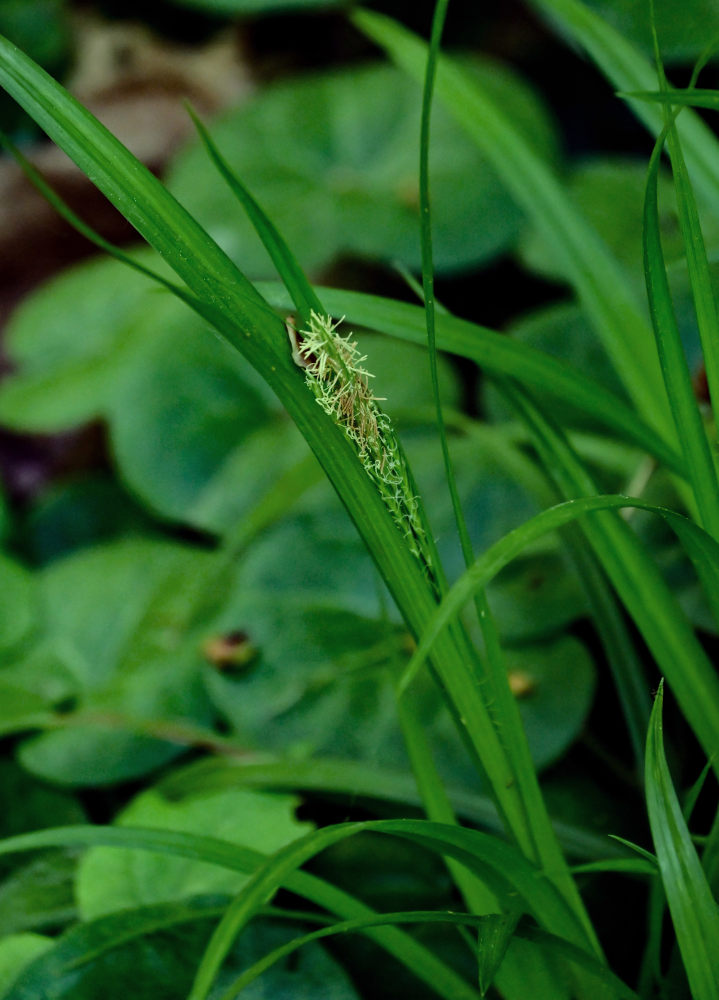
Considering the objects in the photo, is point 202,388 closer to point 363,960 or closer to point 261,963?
point 363,960

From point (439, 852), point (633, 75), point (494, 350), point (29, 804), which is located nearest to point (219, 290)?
point (494, 350)

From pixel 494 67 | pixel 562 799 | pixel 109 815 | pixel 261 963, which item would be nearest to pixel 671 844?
pixel 261 963

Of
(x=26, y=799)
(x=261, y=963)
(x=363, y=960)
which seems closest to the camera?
(x=261, y=963)

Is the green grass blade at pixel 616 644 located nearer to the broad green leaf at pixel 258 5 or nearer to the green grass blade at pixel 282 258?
the green grass blade at pixel 282 258

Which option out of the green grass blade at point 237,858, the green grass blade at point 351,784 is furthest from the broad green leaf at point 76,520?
the green grass blade at point 237,858

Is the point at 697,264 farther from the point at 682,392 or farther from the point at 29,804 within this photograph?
the point at 29,804

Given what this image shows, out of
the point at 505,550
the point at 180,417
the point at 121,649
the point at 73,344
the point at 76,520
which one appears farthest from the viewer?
the point at 73,344
